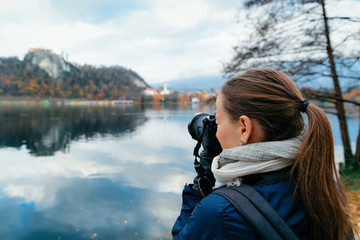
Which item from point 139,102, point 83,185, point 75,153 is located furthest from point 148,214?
point 139,102

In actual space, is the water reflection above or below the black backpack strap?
below

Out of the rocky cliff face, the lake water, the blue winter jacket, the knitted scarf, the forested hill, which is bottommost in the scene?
the lake water

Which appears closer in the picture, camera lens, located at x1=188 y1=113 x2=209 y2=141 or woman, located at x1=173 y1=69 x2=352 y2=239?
woman, located at x1=173 y1=69 x2=352 y2=239

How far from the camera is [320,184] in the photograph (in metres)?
0.70

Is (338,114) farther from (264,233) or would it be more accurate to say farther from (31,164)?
(31,164)

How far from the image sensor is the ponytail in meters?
0.69

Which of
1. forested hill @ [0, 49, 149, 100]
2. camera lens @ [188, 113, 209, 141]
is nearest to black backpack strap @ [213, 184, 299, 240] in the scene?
camera lens @ [188, 113, 209, 141]

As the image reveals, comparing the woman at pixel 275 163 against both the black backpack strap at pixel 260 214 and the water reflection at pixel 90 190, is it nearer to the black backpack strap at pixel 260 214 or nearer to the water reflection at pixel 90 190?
the black backpack strap at pixel 260 214

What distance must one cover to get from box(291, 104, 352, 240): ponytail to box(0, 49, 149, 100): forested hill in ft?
251

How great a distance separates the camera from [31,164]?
10.1 meters

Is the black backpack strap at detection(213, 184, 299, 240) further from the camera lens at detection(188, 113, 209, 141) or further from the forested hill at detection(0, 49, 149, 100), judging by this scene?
the forested hill at detection(0, 49, 149, 100)

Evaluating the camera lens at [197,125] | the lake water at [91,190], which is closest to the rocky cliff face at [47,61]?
the lake water at [91,190]

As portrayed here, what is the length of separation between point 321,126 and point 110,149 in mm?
13315

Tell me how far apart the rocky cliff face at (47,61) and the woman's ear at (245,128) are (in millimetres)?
91465
